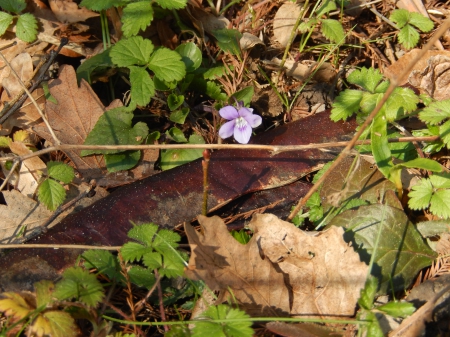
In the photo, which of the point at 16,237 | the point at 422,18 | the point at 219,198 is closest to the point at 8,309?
the point at 16,237

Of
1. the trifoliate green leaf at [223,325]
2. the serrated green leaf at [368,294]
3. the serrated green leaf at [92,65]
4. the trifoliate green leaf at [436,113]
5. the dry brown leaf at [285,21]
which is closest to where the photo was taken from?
the trifoliate green leaf at [223,325]

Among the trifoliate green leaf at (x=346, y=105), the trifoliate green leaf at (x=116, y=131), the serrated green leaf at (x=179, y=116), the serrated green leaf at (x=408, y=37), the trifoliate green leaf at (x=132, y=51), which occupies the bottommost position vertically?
the trifoliate green leaf at (x=116, y=131)

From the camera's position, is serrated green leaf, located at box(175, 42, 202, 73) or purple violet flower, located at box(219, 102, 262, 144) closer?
purple violet flower, located at box(219, 102, 262, 144)

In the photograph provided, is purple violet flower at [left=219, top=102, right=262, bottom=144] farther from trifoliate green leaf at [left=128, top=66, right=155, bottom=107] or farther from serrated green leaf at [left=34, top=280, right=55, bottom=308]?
serrated green leaf at [left=34, top=280, right=55, bottom=308]

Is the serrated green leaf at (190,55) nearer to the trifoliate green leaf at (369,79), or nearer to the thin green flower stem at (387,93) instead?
the trifoliate green leaf at (369,79)

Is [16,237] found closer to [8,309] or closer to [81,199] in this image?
[81,199]

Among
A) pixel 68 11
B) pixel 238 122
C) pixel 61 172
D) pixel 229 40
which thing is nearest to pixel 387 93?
pixel 238 122

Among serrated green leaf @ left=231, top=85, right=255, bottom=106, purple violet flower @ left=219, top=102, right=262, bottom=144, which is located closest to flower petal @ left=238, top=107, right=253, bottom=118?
purple violet flower @ left=219, top=102, right=262, bottom=144

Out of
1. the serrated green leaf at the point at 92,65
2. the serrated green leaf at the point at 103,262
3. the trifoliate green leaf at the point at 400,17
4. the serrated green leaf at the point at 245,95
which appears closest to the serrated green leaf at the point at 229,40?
the serrated green leaf at the point at 245,95
